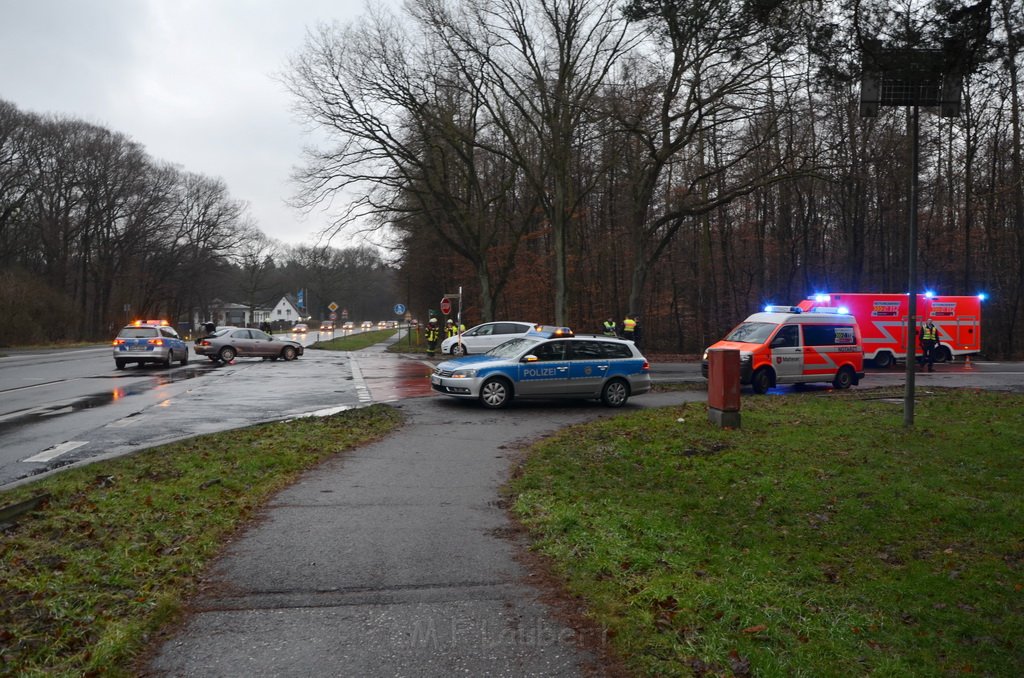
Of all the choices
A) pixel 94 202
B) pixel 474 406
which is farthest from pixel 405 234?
pixel 474 406

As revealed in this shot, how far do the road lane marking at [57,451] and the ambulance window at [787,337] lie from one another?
15.0 metres

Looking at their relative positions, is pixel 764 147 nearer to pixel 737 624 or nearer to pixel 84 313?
pixel 737 624

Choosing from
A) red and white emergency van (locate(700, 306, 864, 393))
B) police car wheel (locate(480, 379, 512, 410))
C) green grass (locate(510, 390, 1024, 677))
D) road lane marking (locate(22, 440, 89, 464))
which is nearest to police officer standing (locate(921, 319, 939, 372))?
red and white emergency van (locate(700, 306, 864, 393))

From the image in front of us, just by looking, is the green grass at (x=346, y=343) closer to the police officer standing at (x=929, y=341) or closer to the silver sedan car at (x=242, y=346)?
the silver sedan car at (x=242, y=346)

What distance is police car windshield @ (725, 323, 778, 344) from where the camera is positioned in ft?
61.5

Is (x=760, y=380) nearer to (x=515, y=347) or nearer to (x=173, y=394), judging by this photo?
(x=515, y=347)

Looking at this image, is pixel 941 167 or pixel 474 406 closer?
pixel 474 406

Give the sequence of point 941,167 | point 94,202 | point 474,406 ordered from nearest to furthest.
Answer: point 474,406 → point 941,167 → point 94,202

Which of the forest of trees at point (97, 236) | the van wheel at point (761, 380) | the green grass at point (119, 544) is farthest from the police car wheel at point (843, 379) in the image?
the forest of trees at point (97, 236)

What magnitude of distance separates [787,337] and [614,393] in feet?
18.0

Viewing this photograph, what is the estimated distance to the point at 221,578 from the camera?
5.22 metres

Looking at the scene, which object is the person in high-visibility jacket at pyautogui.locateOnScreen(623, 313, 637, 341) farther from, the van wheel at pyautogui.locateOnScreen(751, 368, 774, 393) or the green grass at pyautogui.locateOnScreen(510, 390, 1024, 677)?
the green grass at pyautogui.locateOnScreen(510, 390, 1024, 677)

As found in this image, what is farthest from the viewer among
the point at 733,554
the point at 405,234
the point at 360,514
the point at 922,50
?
the point at 405,234

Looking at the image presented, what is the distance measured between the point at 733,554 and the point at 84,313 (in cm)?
6434
